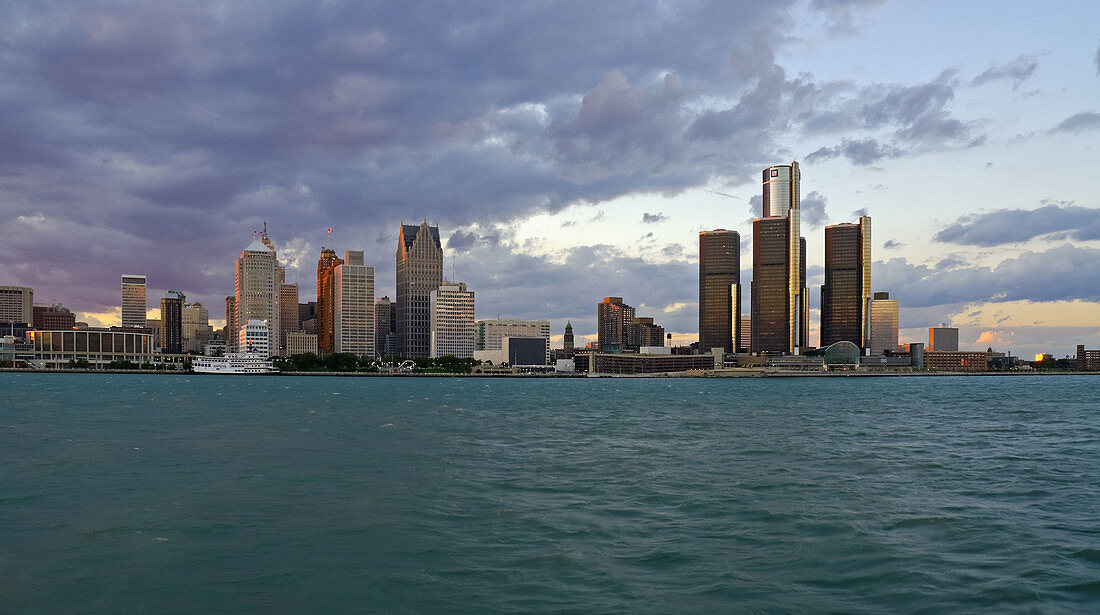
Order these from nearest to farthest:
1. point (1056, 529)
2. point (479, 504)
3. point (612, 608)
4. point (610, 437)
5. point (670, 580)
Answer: point (612, 608)
point (670, 580)
point (1056, 529)
point (479, 504)
point (610, 437)

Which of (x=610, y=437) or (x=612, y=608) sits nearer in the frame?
(x=612, y=608)

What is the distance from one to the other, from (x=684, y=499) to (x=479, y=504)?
9.51 m

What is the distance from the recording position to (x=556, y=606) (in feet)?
57.5

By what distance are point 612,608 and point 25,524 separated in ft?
80.9

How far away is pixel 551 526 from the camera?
2592 centimetres

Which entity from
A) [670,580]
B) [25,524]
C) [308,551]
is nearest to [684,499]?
[670,580]

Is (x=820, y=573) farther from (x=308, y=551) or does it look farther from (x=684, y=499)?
(x=308, y=551)

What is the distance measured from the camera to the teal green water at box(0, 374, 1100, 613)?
1844cm

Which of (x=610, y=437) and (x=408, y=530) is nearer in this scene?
(x=408, y=530)

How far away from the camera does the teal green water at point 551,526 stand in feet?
60.5

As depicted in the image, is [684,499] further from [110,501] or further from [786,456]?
[110,501]

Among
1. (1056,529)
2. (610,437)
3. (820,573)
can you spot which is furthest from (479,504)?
(610,437)

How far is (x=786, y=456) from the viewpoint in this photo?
4488 centimetres

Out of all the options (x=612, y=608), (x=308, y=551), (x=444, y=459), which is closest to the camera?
(x=612, y=608)
